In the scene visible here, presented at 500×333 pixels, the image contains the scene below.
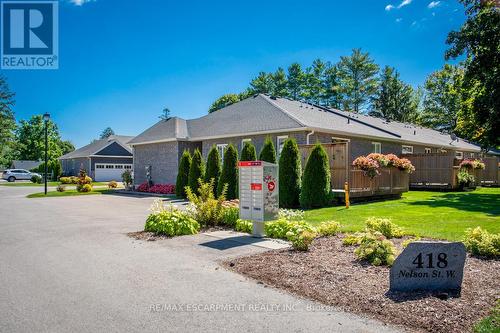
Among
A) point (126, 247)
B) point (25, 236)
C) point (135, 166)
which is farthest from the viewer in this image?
point (135, 166)

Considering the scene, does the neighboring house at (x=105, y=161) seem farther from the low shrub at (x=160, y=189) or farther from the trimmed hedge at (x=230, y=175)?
the trimmed hedge at (x=230, y=175)

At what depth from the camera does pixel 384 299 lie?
4.32m

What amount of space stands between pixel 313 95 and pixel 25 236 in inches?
1938

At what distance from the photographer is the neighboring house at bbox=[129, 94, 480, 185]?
18.5 meters

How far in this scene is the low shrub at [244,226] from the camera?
8938 millimetres

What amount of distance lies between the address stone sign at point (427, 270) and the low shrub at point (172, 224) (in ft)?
17.8

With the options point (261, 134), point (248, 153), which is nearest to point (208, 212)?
point (248, 153)

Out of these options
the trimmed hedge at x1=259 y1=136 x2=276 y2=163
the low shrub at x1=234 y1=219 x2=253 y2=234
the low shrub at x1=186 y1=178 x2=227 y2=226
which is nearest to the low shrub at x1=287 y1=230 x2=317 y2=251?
the low shrub at x1=234 y1=219 x2=253 y2=234

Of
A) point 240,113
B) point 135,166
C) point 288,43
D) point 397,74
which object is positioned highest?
point 397,74

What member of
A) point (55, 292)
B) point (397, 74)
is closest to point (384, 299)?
point (55, 292)

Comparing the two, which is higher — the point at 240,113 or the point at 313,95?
the point at 313,95

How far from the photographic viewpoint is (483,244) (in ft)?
19.9

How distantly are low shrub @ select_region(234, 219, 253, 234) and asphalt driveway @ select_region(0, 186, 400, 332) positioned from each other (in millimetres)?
1272

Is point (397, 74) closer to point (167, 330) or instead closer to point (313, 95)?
point (313, 95)
